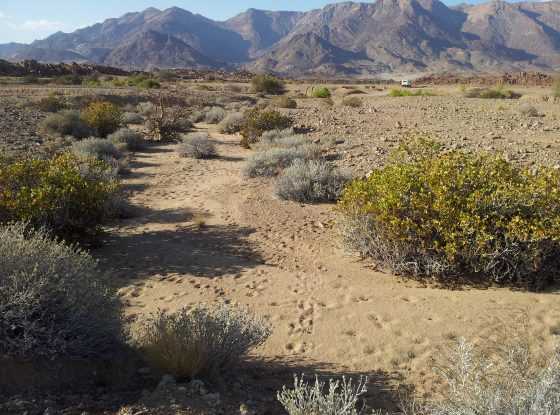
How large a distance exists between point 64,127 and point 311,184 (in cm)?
1050

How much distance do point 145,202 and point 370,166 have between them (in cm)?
486

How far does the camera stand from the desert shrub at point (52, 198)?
5906mm

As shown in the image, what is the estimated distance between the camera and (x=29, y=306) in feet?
10.9

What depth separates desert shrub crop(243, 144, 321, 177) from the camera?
34.9 ft

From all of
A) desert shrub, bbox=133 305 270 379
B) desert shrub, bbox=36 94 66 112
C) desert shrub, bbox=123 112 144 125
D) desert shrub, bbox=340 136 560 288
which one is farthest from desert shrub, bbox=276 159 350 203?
desert shrub, bbox=36 94 66 112

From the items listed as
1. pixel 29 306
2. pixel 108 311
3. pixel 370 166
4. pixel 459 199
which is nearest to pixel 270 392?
pixel 108 311

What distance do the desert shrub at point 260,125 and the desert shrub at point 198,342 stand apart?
37.2 feet

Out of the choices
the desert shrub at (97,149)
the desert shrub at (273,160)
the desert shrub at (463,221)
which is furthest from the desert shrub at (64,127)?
the desert shrub at (463,221)

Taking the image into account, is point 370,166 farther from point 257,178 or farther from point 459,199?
point 459,199

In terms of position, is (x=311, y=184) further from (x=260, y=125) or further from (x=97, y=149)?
(x=260, y=125)

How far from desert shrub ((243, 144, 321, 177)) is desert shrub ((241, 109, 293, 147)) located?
3.78 meters

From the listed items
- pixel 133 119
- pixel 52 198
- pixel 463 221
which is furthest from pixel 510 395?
pixel 133 119

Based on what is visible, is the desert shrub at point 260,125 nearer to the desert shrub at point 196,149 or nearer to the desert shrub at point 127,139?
the desert shrub at point 196,149

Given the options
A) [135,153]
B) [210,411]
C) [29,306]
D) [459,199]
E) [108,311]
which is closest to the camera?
[210,411]
